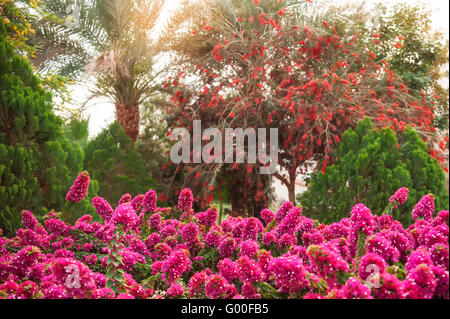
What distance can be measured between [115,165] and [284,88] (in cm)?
229

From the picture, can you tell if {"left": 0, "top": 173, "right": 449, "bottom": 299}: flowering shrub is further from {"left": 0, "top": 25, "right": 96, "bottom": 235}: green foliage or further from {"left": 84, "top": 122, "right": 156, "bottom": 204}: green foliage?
{"left": 84, "top": 122, "right": 156, "bottom": 204}: green foliage

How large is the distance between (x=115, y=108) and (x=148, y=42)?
3.76 ft

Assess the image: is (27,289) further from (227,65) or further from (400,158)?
(227,65)

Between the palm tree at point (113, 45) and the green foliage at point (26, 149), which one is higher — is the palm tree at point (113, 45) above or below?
above

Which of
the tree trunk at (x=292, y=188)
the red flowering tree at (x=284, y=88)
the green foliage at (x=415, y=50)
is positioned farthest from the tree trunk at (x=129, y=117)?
the green foliage at (x=415, y=50)

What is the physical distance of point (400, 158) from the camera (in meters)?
2.91

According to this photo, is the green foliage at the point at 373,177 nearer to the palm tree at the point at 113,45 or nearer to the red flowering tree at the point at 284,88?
the red flowering tree at the point at 284,88

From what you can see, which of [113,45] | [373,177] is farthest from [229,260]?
[113,45]

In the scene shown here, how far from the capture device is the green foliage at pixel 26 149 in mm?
2096

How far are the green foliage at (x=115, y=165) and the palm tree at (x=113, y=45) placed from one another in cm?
107

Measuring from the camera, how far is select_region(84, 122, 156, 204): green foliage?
414cm

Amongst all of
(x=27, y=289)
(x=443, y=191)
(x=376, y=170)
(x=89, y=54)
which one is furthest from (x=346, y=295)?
(x=89, y=54)

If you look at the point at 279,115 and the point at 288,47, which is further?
the point at 288,47
